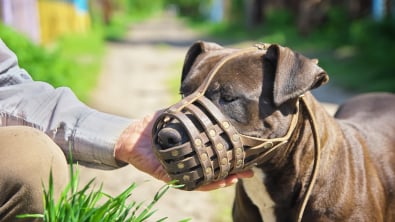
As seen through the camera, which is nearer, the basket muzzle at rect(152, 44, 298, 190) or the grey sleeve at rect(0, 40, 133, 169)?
the basket muzzle at rect(152, 44, 298, 190)

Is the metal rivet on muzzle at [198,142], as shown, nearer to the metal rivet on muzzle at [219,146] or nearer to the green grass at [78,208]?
the metal rivet on muzzle at [219,146]

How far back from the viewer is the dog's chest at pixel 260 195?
2.69 m

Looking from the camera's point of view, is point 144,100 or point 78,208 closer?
point 78,208

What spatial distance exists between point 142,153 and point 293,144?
2.12 feet

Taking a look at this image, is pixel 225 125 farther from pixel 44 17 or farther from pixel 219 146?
pixel 44 17

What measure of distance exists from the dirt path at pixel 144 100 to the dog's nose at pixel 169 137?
0.31 meters

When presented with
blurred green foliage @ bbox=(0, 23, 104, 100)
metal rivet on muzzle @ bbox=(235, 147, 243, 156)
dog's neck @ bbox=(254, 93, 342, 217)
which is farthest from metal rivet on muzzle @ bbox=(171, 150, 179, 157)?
blurred green foliage @ bbox=(0, 23, 104, 100)

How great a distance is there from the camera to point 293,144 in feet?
8.63

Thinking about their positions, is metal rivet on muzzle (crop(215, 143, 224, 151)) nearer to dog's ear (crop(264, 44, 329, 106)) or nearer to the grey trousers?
dog's ear (crop(264, 44, 329, 106))

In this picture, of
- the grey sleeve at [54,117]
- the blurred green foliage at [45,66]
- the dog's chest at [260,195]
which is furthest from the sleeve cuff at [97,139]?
the blurred green foliage at [45,66]

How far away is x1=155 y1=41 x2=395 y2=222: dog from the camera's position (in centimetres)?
244

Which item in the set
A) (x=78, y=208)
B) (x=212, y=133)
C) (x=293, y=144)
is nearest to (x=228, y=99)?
(x=212, y=133)

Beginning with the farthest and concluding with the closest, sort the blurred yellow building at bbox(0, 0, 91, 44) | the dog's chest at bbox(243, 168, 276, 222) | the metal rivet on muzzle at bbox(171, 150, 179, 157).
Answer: the blurred yellow building at bbox(0, 0, 91, 44)
the dog's chest at bbox(243, 168, 276, 222)
the metal rivet on muzzle at bbox(171, 150, 179, 157)

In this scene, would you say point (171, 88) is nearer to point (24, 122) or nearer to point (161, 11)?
point (24, 122)
